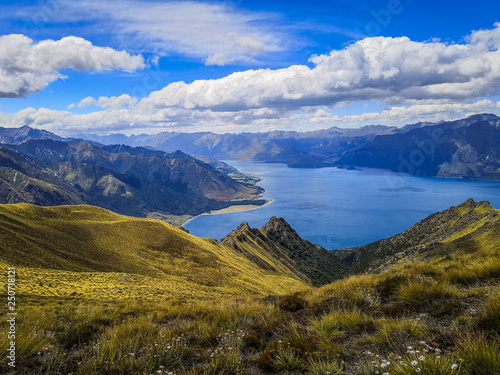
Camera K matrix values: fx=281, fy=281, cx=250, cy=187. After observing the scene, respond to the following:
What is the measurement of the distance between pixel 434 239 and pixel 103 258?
10860 centimetres

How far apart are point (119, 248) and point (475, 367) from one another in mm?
52015

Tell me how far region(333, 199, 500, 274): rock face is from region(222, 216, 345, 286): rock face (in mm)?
12149

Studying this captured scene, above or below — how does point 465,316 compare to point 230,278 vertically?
above

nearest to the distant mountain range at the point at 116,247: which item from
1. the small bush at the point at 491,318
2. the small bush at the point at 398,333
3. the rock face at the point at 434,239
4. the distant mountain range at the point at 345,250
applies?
the rock face at the point at 434,239

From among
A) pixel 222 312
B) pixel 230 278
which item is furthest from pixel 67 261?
pixel 222 312

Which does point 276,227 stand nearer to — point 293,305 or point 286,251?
A: point 286,251

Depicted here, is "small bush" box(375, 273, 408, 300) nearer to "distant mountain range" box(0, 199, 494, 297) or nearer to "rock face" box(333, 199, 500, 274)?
"distant mountain range" box(0, 199, 494, 297)

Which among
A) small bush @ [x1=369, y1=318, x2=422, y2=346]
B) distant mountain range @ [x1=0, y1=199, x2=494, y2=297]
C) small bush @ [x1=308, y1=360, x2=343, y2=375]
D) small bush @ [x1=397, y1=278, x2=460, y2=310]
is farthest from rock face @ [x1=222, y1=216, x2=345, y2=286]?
small bush @ [x1=308, y1=360, x2=343, y2=375]

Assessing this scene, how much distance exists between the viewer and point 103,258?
1672 inches

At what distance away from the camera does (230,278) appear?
54125 mm

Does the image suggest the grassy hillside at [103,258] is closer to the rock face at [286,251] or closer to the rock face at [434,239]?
the rock face at [434,239]

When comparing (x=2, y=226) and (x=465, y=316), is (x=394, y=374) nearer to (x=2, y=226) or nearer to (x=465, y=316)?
(x=465, y=316)

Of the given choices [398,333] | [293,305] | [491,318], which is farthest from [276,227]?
[491,318]

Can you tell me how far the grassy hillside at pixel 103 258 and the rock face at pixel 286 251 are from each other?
54048 millimetres
